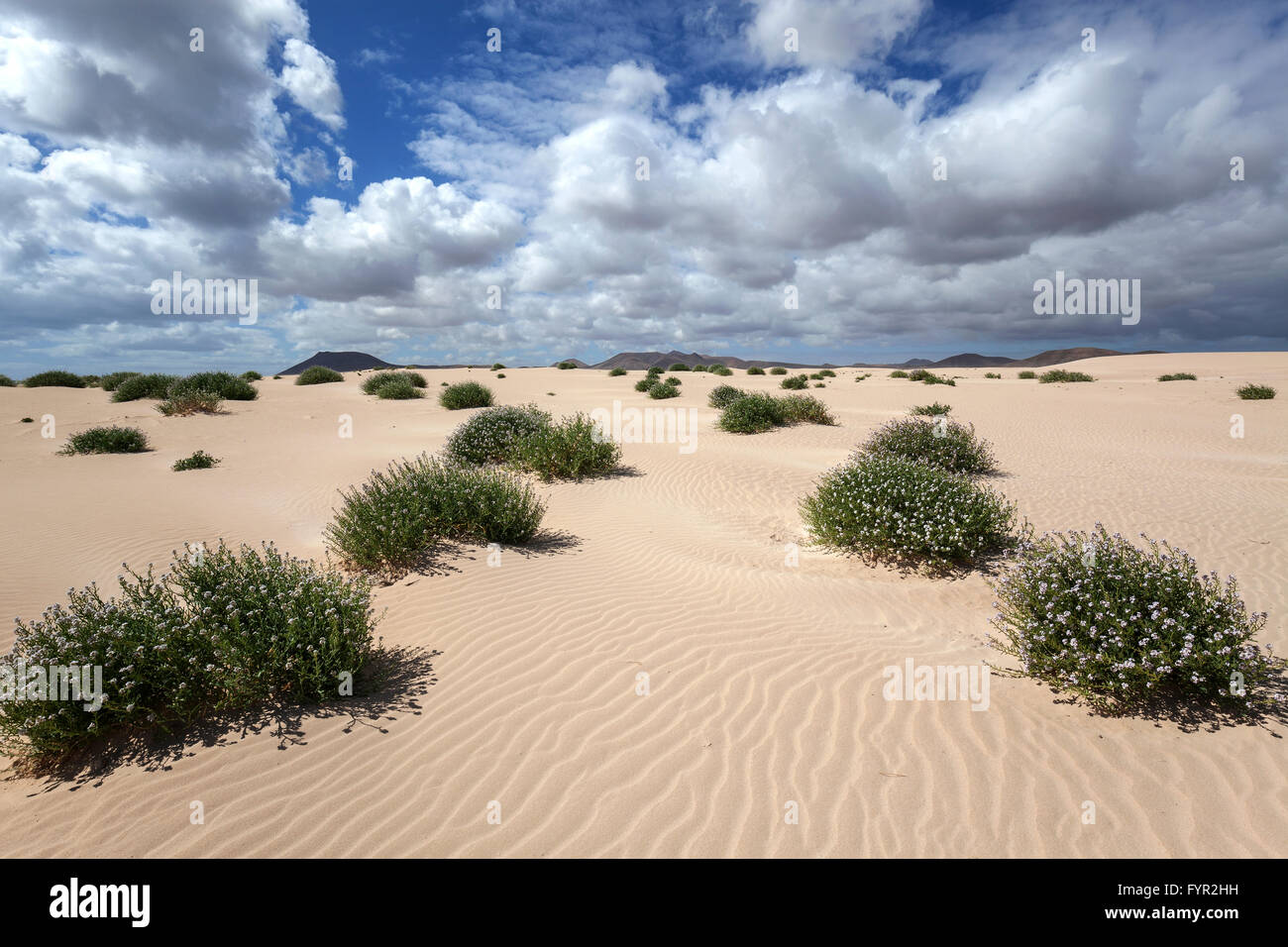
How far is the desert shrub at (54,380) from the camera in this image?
2741 centimetres

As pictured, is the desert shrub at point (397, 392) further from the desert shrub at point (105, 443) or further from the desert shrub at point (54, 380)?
the desert shrub at point (54, 380)

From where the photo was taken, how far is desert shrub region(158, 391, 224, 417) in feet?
69.6

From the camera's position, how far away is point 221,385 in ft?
82.2

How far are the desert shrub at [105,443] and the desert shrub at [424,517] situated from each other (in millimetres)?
12544

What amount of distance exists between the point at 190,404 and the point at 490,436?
15723 mm

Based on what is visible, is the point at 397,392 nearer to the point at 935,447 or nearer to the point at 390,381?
the point at 390,381

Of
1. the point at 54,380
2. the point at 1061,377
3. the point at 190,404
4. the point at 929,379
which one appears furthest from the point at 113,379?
the point at 1061,377

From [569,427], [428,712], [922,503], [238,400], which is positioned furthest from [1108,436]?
[238,400]

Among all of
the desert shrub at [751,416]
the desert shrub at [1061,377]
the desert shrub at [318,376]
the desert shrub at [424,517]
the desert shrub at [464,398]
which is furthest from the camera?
the desert shrub at [1061,377]

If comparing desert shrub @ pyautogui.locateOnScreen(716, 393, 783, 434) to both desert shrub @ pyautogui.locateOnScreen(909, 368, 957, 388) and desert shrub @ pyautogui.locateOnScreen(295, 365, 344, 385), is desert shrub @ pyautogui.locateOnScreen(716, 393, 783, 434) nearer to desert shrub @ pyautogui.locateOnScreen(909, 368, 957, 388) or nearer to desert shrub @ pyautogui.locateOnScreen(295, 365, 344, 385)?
desert shrub @ pyautogui.locateOnScreen(909, 368, 957, 388)

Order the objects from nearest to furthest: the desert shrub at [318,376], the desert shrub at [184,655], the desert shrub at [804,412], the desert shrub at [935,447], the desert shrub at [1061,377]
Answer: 1. the desert shrub at [184,655]
2. the desert shrub at [935,447]
3. the desert shrub at [804,412]
4. the desert shrub at [318,376]
5. the desert shrub at [1061,377]

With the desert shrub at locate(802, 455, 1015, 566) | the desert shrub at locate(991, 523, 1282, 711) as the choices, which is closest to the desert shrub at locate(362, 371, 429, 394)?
the desert shrub at locate(802, 455, 1015, 566)

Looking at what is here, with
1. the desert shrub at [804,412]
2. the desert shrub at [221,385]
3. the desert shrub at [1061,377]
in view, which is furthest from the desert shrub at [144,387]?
the desert shrub at [1061,377]

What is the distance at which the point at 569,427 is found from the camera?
42.4ft
